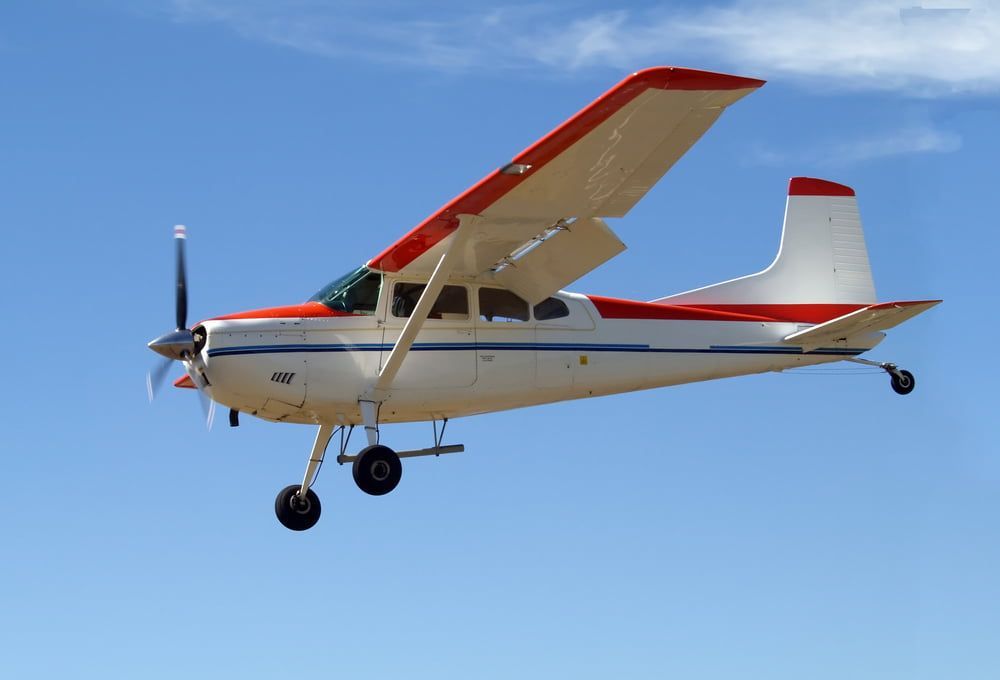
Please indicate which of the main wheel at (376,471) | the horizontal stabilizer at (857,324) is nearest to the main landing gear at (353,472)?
the main wheel at (376,471)

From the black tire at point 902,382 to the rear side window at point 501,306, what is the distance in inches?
195

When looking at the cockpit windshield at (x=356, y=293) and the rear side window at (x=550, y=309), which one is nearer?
the cockpit windshield at (x=356, y=293)

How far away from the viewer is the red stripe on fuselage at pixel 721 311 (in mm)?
17922

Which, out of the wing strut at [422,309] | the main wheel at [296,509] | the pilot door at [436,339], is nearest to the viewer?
the wing strut at [422,309]

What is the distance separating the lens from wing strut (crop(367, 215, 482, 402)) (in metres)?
15.9

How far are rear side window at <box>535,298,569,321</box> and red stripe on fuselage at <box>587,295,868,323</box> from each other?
45cm

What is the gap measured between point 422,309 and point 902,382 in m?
6.52

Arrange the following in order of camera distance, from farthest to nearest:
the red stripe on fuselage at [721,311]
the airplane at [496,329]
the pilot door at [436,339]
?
the red stripe on fuselage at [721,311] → the pilot door at [436,339] → the airplane at [496,329]

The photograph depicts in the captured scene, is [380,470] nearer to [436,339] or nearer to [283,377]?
[283,377]

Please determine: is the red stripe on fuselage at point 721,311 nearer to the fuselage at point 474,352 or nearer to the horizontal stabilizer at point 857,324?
the fuselage at point 474,352

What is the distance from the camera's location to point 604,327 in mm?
17719

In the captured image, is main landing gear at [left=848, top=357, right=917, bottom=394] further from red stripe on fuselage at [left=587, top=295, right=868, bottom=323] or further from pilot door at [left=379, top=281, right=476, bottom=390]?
pilot door at [left=379, top=281, right=476, bottom=390]

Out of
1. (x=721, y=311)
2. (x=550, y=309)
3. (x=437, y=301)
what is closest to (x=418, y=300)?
(x=437, y=301)

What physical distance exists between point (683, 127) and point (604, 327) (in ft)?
11.9
